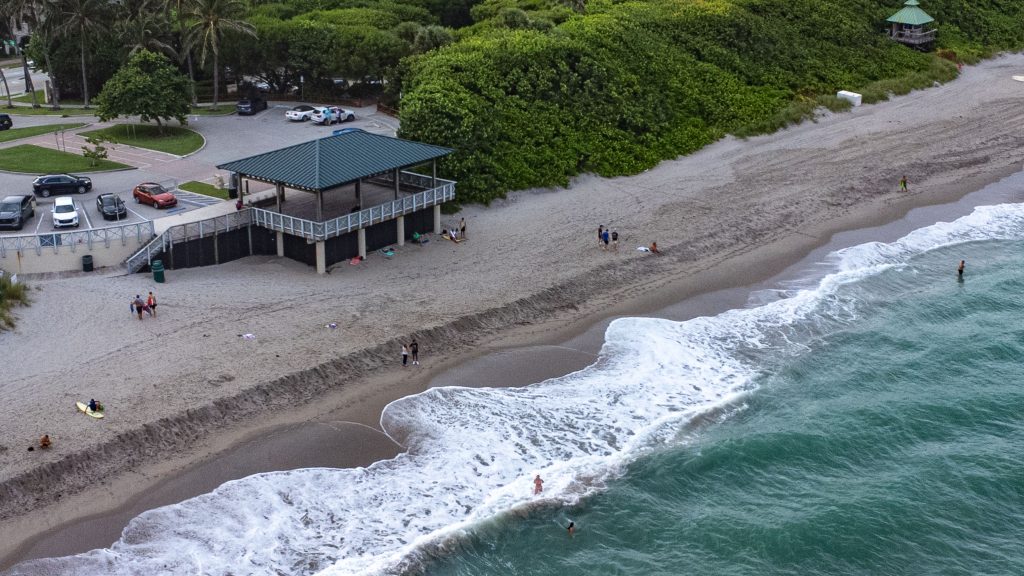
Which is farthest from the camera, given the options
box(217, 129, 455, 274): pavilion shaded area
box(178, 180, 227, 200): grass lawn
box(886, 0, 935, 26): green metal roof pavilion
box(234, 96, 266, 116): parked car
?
box(886, 0, 935, 26): green metal roof pavilion

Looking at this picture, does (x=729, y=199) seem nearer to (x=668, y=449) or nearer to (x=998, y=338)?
(x=998, y=338)

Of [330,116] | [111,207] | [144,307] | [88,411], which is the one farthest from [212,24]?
[88,411]

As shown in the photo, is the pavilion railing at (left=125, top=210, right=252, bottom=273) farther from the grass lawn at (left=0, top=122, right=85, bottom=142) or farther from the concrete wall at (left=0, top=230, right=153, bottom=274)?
the grass lawn at (left=0, top=122, right=85, bottom=142)

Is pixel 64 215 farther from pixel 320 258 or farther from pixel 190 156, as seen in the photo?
pixel 190 156

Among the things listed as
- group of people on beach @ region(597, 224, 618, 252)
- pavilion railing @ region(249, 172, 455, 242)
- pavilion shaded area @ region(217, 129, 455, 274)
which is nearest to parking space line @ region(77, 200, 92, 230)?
pavilion shaded area @ region(217, 129, 455, 274)

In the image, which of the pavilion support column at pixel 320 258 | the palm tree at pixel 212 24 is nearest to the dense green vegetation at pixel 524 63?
the palm tree at pixel 212 24

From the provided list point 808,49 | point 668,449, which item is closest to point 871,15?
point 808,49
